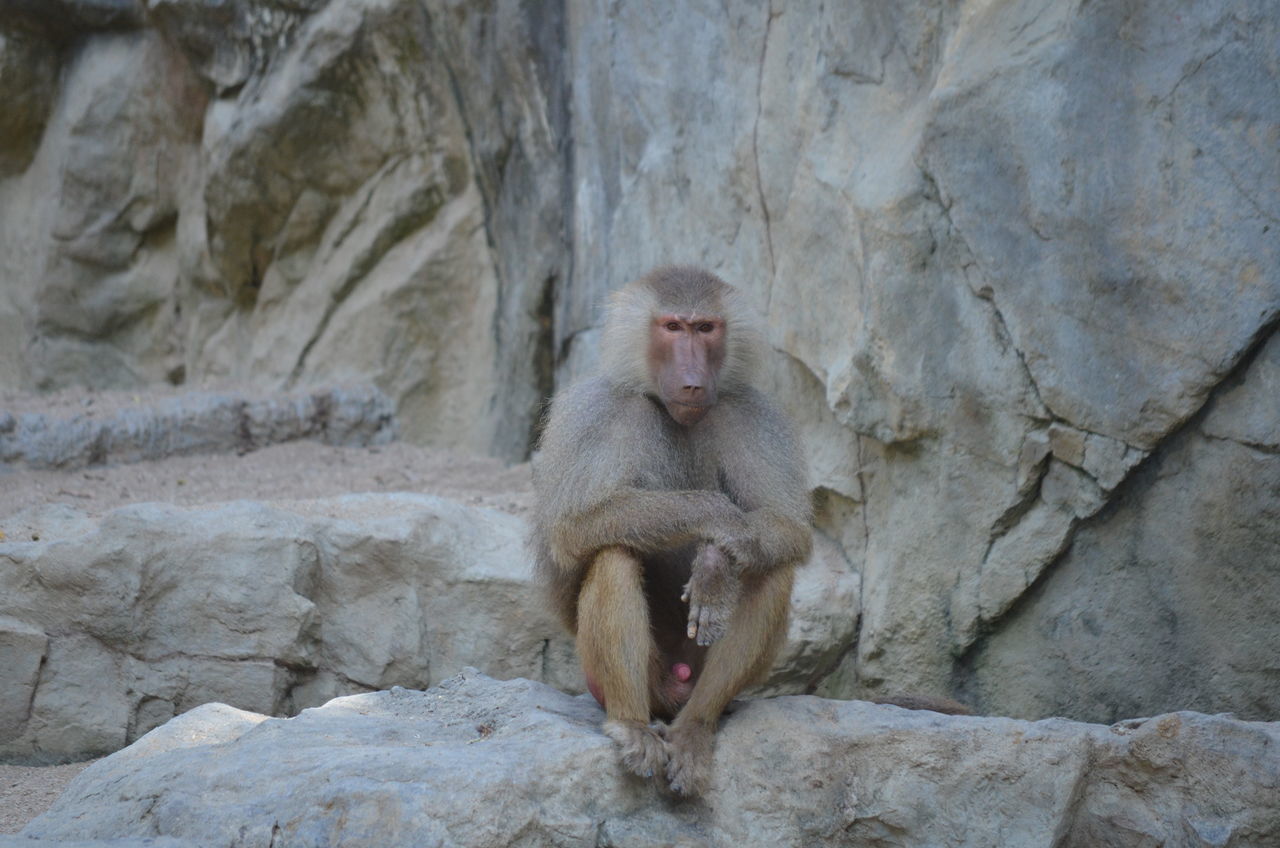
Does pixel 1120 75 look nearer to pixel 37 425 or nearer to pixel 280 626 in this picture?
pixel 280 626

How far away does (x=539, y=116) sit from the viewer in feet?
27.7

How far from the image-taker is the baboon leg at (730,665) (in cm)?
380

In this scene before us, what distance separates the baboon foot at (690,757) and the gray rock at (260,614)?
1.93 meters

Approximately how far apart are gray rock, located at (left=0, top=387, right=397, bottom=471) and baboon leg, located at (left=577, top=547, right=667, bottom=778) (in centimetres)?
468

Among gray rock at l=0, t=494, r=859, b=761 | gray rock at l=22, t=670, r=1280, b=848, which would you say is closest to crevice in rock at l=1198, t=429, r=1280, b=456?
gray rock at l=22, t=670, r=1280, b=848

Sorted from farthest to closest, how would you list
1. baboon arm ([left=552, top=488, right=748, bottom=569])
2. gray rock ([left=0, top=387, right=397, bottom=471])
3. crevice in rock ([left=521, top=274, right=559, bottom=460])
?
crevice in rock ([left=521, top=274, right=559, bottom=460]) → gray rock ([left=0, top=387, right=397, bottom=471]) → baboon arm ([left=552, top=488, right=748, bottom=569])

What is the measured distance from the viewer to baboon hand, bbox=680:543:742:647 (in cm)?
372

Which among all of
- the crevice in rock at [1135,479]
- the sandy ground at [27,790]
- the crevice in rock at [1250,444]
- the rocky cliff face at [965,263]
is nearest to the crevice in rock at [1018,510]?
the rocky cliff face at [965,263]

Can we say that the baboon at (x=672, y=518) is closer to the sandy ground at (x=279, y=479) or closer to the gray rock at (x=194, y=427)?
the sandy ground at (x=279, y=479)

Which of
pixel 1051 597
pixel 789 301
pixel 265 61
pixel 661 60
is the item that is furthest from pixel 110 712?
pixel 265 61

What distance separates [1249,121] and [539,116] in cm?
489

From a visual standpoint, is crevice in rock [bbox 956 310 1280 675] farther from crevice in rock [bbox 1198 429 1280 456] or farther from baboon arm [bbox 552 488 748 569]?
baboon arm [bbox 552 488 748 569]

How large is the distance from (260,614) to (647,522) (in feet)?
7.41

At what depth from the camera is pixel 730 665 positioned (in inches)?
150
